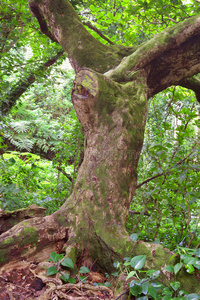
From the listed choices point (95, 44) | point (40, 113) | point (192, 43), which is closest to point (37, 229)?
point (95, 44)

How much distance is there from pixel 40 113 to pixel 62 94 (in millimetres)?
1555

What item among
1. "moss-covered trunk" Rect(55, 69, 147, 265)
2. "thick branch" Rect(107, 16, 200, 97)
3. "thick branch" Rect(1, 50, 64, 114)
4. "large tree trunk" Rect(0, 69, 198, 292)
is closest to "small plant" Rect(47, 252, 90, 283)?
"large tree trunk" Rect(0, 69, 198, 292)

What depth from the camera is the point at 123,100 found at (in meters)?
2.45

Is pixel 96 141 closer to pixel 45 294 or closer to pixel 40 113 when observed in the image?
pixel 45 294

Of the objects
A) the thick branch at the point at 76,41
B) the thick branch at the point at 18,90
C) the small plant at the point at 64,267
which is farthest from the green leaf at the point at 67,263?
the thick branch at the point at 18,90

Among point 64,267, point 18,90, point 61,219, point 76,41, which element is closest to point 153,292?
point 64,267

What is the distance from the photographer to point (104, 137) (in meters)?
2.30

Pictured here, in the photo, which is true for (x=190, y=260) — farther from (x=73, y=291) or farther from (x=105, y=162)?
(x=105, y=162)

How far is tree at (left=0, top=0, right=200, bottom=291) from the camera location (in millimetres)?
1960

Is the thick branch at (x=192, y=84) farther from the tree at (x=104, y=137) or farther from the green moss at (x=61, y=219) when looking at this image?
the green moss at (x=61, y=219)

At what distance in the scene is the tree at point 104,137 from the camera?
1.96m

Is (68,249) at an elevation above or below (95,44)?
below

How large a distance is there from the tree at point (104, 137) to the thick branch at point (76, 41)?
0.01 m

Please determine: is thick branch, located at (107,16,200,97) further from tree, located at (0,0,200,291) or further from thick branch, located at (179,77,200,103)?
thick branch, located at (179,77,200,103)
